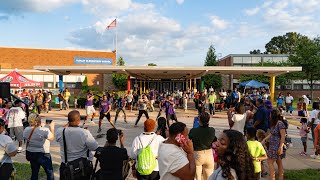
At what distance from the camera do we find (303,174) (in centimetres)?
679

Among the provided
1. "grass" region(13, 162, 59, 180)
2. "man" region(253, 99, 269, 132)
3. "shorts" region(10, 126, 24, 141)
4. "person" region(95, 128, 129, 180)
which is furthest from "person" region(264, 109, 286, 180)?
"shorts" region(10, 126, 24, 141)

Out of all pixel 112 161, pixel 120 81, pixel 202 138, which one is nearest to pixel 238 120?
pixel 202 138

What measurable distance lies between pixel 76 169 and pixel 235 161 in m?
2.66

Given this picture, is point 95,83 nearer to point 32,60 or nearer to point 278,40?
point 32,60

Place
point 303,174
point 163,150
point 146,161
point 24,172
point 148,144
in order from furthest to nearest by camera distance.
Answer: point 24,172
point 303,174
point 148,144
point 146,161
point 163,150

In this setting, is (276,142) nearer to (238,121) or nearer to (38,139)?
(238,121)

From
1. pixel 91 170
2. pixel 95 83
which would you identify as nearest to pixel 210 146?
pixel 91 170

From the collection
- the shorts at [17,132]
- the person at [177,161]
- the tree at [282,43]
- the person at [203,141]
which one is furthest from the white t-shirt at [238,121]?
the tree at [282,43]

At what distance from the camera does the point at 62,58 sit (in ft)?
154

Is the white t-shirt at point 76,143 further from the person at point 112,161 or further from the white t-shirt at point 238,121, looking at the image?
the white t-shirt at point 238,121

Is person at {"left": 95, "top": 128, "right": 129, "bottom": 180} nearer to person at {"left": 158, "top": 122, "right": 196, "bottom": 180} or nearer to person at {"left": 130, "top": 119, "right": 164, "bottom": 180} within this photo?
person at {"left": 130, "top": 119, "right": 164, "bottom": 180}

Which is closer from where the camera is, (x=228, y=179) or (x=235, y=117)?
(x=228, y=179)

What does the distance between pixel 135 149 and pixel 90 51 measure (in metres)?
45.9

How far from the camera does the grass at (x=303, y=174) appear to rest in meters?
6.57
